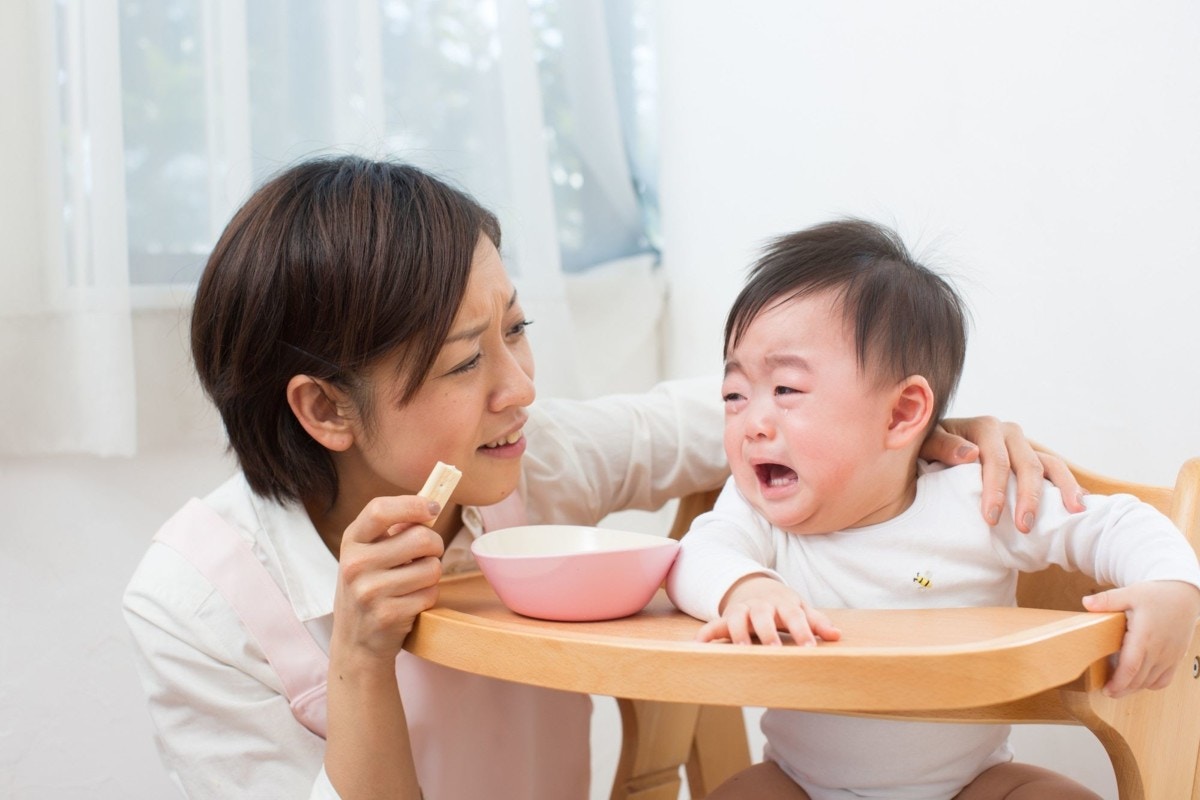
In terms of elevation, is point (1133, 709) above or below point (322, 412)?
below

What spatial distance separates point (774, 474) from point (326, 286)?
16.6 inches

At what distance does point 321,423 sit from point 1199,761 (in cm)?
79

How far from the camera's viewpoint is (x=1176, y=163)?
114 cm

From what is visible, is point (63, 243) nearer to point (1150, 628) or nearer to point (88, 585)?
point (88, 585)

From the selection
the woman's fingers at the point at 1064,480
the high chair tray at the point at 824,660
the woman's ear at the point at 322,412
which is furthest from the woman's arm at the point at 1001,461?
the woman's ear at the point at 322,412

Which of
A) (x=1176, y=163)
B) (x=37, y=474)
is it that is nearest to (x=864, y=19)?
(x=1176, y=163)

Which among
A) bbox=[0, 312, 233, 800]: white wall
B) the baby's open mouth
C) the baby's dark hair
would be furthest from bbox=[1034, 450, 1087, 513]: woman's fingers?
bbox=[0, 312, 233, 800]: white wall

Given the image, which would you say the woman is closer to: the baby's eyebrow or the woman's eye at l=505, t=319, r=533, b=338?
the woman's eye at l=505, t=319, r=533, b=338

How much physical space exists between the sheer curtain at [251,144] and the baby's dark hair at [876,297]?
59 cm

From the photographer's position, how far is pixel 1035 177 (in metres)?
1.28

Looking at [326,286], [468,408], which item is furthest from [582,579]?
[326,286]

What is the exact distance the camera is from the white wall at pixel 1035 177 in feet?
3.82

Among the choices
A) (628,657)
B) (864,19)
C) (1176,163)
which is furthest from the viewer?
(864,19)

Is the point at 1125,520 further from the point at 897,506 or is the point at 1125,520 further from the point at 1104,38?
the point at 1104,38
